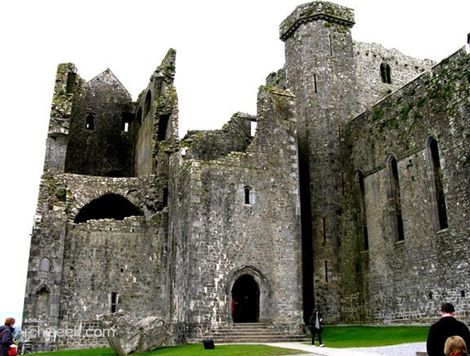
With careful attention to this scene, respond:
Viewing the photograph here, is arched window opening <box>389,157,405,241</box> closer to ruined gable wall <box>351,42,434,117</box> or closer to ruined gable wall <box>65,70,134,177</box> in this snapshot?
ruined gable wall <box>351,42,434,117</box>

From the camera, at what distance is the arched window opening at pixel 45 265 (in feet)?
84.1

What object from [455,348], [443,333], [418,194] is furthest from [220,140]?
[455,348]

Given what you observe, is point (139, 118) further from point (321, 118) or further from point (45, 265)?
point (45, 265)

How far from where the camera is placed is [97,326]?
2598 cm

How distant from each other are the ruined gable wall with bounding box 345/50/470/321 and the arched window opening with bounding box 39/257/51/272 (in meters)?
15.1

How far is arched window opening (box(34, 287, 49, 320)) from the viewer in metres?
25.1

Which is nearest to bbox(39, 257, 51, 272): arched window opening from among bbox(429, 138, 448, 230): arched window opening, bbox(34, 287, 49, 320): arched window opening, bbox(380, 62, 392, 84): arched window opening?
bbox(34, 287, 49, 320): arched window opening

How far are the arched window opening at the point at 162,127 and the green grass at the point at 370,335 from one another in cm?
1439

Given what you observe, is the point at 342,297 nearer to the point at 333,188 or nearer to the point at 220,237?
the point at 333,188

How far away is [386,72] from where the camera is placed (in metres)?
35.9

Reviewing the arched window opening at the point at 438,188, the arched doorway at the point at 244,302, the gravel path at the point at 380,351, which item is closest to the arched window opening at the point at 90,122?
the arched doorway at the point at 244,302

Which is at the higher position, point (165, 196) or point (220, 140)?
point (220, 140)

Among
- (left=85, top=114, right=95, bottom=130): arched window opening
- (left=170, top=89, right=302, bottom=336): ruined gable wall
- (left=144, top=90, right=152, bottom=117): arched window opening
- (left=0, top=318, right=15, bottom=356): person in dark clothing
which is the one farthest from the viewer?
(left=85, top=114, right=95, bottom=130): arched window opening

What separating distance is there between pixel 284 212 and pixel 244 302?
460cm
